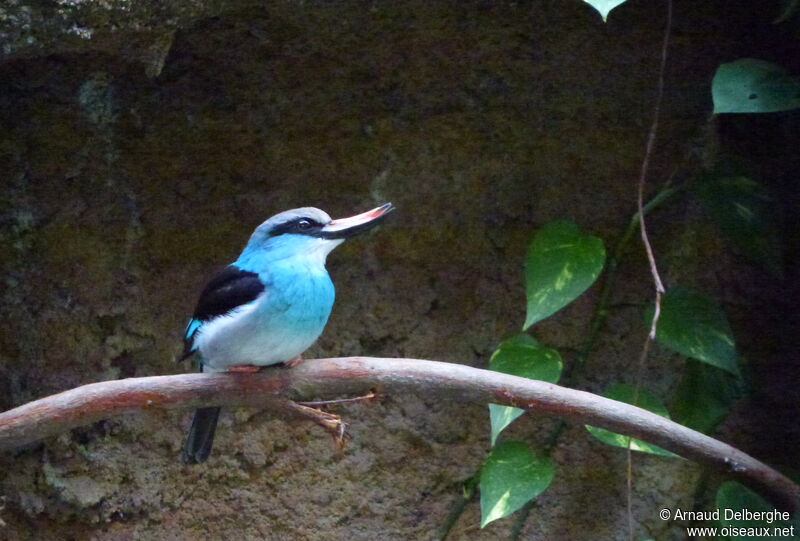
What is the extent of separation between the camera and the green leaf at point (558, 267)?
9.05 ft

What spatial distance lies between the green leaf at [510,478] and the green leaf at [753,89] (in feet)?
4.05

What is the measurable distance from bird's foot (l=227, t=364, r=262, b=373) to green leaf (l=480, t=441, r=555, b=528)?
840mm

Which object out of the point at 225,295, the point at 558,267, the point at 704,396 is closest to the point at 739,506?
the point at 704,396

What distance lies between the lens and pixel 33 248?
3035 mm

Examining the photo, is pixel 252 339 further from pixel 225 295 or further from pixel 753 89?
pixel 753 89

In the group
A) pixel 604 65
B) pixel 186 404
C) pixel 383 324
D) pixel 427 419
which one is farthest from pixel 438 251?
pixel 186 404

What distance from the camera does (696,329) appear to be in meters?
2.84

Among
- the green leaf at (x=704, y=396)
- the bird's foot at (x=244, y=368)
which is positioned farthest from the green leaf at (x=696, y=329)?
the bird's foot at (x=244, y=368)

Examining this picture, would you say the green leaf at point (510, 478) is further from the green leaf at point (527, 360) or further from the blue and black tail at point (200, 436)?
the blue and black tail at point (200, 436)

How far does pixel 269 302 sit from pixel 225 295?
158 mm

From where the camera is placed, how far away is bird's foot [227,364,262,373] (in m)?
2.43

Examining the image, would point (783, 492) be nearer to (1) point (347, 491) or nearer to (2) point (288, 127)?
(1) point (347, 491)

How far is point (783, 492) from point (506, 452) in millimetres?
829

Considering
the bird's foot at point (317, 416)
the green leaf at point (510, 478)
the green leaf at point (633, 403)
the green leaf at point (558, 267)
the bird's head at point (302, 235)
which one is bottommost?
the green leaf at point (510, 478)
